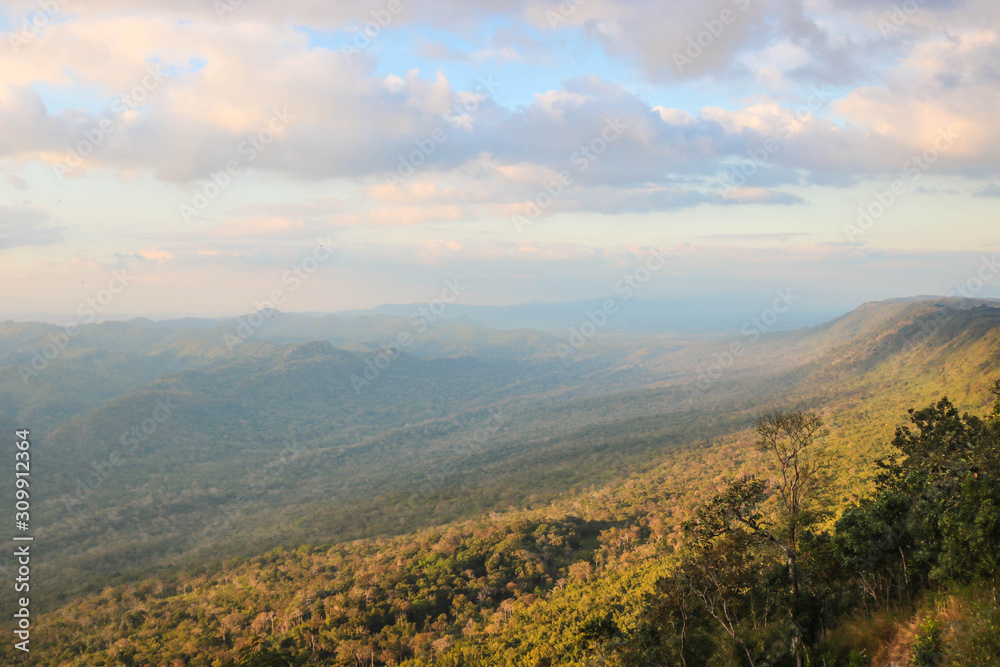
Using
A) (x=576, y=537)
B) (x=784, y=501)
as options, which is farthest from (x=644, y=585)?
(x=784, y=501)

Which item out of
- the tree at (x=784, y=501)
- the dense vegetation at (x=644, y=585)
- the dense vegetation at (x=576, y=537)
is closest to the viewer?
the tree at (x=784, y=501)

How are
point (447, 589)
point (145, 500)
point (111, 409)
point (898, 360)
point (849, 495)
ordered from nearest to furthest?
point (447, 589) → point (849, 495) → point (145, 500) → point (898, 360) → point (111, 409)

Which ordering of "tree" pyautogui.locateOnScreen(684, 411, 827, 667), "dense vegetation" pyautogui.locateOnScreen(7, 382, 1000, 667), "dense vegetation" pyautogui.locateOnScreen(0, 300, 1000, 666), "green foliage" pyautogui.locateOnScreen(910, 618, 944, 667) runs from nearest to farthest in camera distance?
"green foliage" pyautogui.locateOnScreen(910, 618, 944, 667)
"tree" pyautogui.locateOnScreen(684, 411, 827, 667)
"dense vegetation" pyautogui.locateOnScreen(7, 382, 1000, 667)
"dense vegetation" pyautogui.locateOnScreen(0, 300, 1000, 666)

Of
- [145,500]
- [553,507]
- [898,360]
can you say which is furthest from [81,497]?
[898,360]

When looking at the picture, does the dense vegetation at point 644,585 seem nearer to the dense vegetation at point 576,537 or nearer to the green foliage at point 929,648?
the green foliage at point 929,648

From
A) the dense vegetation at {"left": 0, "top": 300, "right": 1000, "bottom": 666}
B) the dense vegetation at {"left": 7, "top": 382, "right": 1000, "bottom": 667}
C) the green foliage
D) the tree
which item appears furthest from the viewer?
the dense vegetation at {"left": 0, "top": 300, "right": 1000, "bottom": 666}

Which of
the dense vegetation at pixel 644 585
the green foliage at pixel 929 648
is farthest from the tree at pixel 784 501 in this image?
the green foliage at pixel 929 648

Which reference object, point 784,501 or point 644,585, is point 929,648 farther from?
point 644,585

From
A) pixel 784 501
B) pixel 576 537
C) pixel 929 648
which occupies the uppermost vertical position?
pixel 784 501

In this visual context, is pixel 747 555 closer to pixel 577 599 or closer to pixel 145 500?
pixel 577 599

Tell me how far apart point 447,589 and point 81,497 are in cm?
12198

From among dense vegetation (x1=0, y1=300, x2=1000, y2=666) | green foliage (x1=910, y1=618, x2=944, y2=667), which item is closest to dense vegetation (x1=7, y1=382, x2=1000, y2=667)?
green foliage (x1=910, y1=618, x2=944, y2=667)

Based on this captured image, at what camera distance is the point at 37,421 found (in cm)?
18762

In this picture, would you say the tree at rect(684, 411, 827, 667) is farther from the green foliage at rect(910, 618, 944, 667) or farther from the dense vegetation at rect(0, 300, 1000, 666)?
the green foliage at rect(910, 618, 944, 667)
